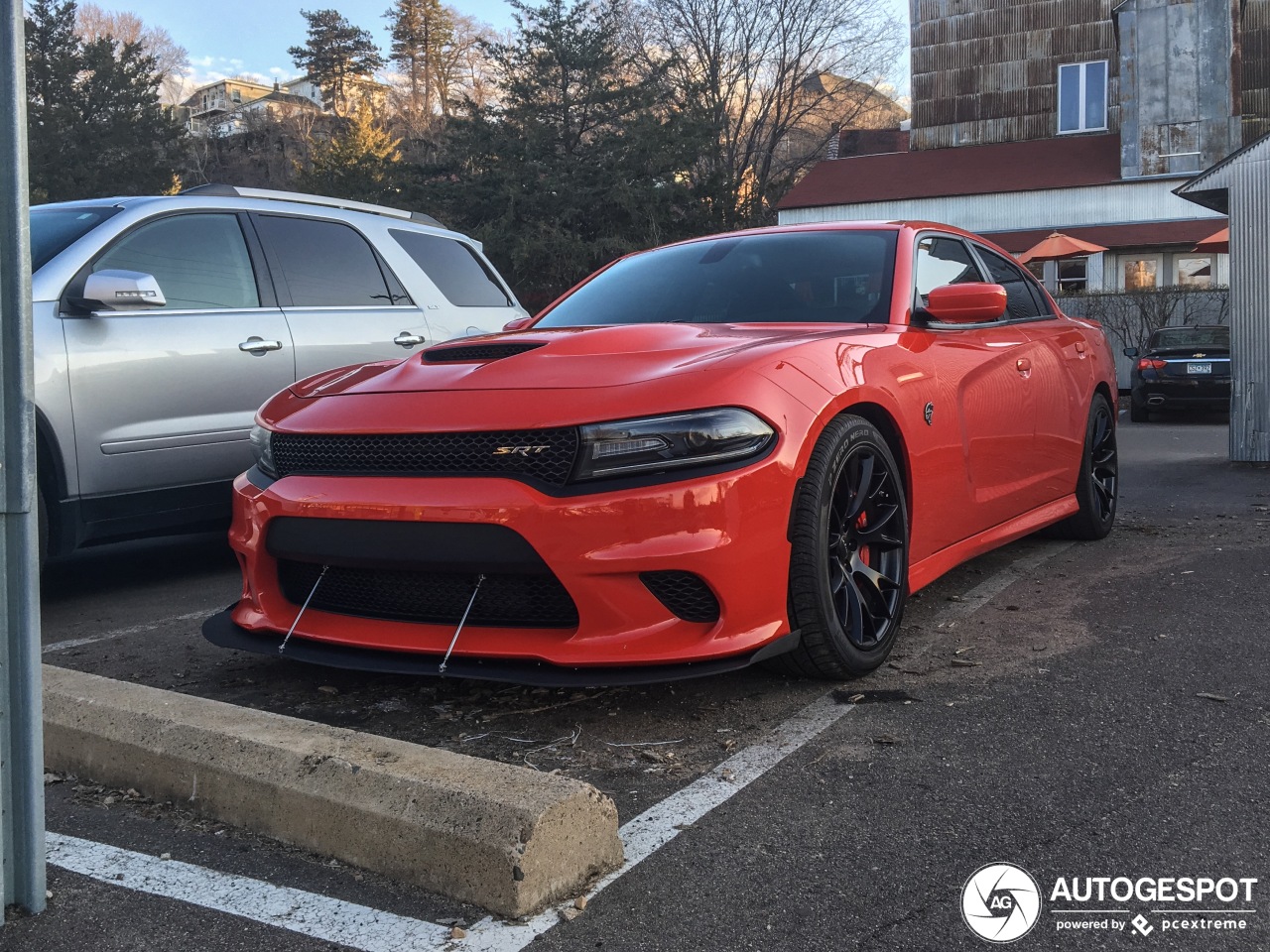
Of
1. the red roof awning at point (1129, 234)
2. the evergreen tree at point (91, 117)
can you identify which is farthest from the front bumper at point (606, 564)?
the evergreen tree at point (91, 117)

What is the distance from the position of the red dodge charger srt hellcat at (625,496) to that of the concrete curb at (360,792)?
51 cm

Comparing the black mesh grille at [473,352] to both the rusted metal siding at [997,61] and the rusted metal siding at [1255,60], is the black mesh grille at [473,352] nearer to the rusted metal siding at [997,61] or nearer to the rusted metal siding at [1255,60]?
the rusted metal siding at [1255,60]

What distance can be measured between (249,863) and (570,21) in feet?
109

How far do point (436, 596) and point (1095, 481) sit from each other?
13.1ft

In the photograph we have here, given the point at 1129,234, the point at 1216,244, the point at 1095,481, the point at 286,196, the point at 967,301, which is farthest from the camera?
the point at 1129,234

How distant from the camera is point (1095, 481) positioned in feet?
19.7

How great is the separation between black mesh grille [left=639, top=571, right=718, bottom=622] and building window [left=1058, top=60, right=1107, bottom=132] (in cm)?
3205

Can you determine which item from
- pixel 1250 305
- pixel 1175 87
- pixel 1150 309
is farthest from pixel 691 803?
pixel 1175 87

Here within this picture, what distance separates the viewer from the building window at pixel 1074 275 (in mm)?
28547

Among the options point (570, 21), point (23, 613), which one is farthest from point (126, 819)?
point (570, 21)

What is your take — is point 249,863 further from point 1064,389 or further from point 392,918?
point 1064,389

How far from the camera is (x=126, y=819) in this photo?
8.66 ft

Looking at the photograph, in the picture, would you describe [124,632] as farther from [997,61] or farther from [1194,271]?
[997,61]

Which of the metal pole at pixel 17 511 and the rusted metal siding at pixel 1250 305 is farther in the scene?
the rusted metal siding at pixel 1250 305
